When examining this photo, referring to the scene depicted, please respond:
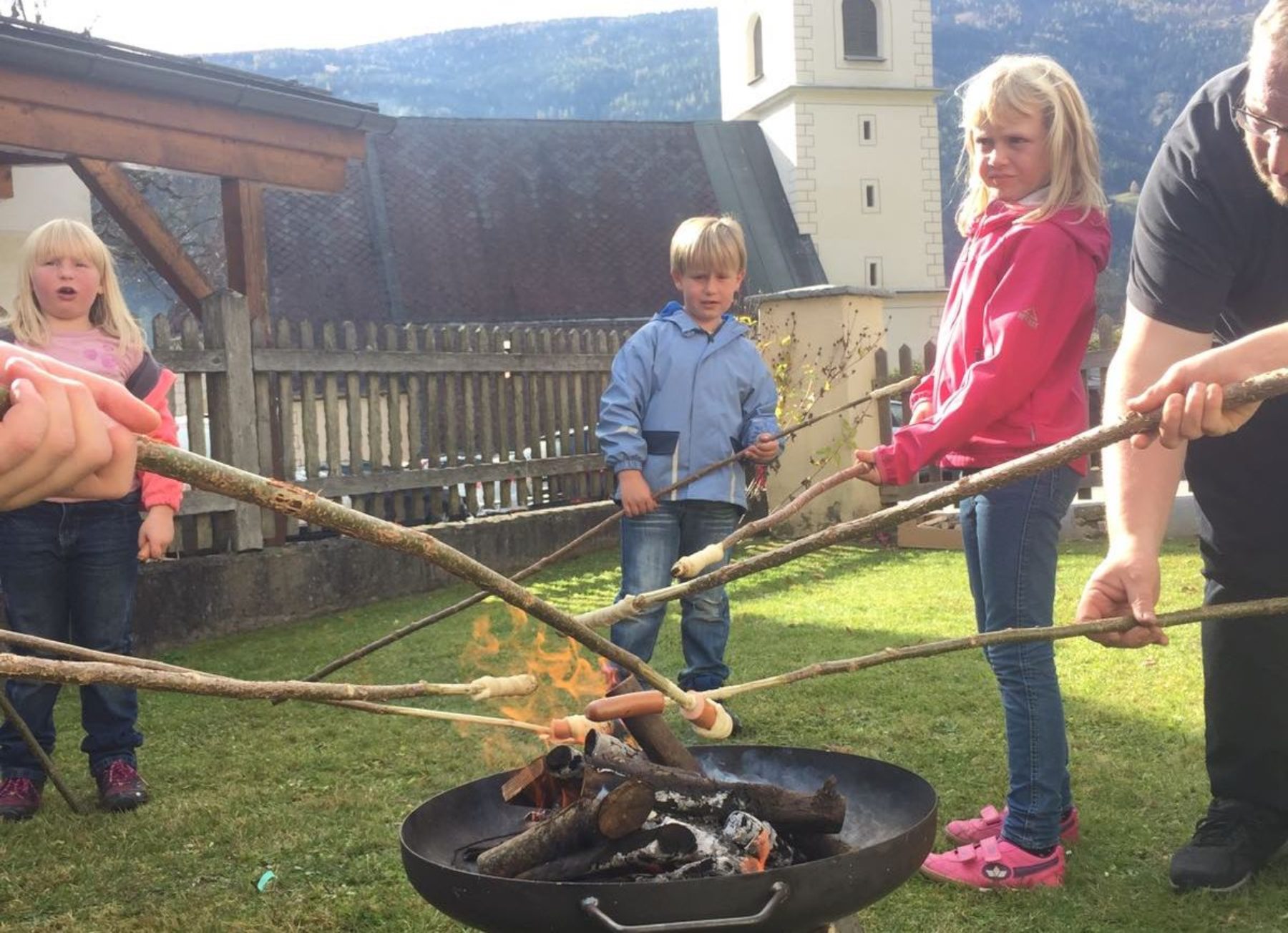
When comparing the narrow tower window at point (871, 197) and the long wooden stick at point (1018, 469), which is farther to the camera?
the narrow tower window at point (871, 197)

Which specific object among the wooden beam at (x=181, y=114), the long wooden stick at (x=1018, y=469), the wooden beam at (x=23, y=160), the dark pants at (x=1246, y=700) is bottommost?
the dark pants at (x=1246, y=700)

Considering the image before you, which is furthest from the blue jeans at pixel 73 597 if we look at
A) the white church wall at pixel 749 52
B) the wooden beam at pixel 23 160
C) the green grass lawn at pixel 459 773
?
the white church wall at pixel 749 52

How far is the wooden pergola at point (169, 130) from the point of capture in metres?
6.99

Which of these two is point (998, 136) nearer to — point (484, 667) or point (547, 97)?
point (484, 667)

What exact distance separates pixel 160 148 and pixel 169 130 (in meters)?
0.14

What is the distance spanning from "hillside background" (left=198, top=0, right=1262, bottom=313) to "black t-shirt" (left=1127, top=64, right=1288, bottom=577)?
386 ft

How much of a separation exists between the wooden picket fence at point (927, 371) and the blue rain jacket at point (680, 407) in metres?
5.39

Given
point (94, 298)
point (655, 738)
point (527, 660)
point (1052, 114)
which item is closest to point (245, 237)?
point (527, 660)

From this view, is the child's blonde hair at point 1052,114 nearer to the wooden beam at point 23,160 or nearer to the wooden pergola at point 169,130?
the wooden pergola at point 169,130

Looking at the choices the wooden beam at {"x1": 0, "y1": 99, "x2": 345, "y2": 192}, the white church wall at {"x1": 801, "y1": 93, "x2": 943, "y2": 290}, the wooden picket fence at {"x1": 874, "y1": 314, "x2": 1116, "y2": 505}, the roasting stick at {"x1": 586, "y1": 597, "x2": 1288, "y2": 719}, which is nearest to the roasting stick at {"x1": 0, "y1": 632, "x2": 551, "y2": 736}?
the roasting stick at {"x1": 586, "y1": 597, "x2": 1288, "y2": 719}

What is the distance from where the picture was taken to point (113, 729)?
3949mm

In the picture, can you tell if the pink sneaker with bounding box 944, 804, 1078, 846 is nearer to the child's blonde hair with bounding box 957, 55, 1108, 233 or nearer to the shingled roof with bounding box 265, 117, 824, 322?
the child's blonde hair with bounding box 957, 55, 1108, 233

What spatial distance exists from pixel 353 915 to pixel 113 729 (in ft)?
4.76

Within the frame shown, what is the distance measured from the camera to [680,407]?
4.52m
